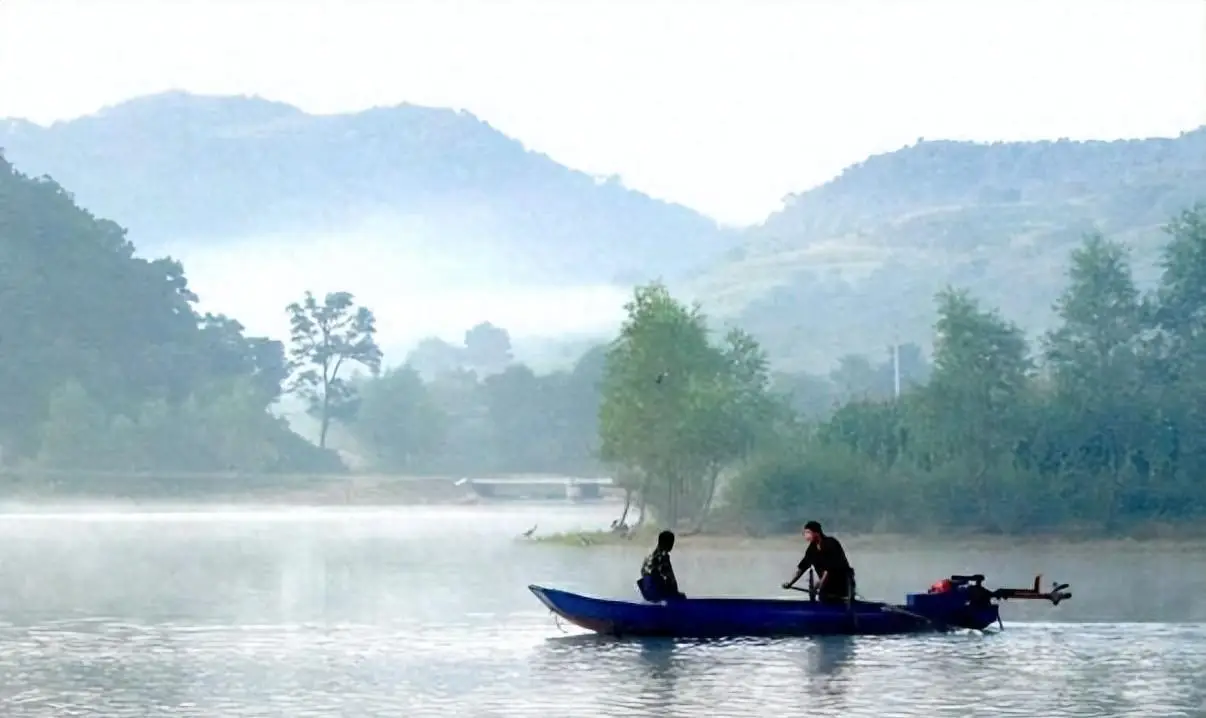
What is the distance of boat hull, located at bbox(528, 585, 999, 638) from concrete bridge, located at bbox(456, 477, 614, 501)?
7927 centimetres

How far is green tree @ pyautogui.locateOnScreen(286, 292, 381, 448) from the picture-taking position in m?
121

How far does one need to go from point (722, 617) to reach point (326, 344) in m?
98.0

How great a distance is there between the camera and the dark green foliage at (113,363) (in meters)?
108

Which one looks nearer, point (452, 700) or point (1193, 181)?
point (452, 700)

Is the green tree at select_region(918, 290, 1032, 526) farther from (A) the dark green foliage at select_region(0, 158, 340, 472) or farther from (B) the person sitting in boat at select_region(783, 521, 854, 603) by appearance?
(A) the dark green foliage at select_region(0, 158, 340, 472)

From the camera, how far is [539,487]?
4483 inches

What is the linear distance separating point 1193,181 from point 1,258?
357ft

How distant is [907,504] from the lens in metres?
58.5

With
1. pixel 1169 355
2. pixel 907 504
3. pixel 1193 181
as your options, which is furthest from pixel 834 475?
pixel 1193 181

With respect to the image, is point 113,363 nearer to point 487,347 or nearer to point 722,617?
point 487,347

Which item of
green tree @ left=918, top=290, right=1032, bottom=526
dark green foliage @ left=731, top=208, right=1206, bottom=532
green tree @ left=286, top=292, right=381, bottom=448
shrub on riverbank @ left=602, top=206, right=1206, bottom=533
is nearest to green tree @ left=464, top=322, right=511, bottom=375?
green tree @ left=286, top=292, right=381, bottom=448

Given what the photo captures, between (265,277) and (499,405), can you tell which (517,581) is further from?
(265,277)

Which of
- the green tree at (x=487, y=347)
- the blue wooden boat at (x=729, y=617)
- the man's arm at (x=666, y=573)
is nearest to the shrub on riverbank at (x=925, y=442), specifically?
the blue wooden boat at (x=729, y=617)

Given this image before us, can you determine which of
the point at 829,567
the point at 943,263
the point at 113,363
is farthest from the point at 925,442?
the point at 943,263
